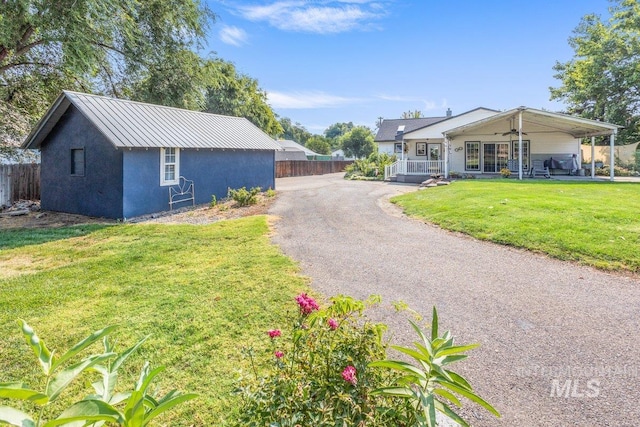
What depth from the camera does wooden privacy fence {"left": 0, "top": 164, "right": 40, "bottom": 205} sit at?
14.7m

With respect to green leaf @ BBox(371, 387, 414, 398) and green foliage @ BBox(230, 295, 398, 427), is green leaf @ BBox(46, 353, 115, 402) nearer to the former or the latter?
green foliage @ BBox(230, 295, 398, 427)

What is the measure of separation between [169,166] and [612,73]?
2953 cm

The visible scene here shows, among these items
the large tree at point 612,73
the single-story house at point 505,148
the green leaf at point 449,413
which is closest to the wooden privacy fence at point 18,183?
the green leaf at point 449,413

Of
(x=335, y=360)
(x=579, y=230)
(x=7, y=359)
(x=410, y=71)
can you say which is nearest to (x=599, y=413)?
(x=335, y=360)

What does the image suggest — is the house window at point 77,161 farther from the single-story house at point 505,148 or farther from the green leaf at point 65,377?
the single-story house at point 505,148

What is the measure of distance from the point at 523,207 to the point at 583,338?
695cm

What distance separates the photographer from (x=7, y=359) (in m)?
3.55

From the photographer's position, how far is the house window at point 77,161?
12.7 m

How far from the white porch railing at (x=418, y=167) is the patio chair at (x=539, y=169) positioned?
5.03 meters

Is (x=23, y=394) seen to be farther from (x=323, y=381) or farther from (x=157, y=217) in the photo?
(x=157, y=217)

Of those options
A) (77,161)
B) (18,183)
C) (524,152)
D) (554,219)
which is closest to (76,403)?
(554,219)

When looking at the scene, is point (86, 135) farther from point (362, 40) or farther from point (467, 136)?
point (467, 136)

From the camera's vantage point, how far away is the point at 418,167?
23.2 meters

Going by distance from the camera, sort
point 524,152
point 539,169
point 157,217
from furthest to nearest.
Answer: point 524,152
point 539,169
point 157,217
